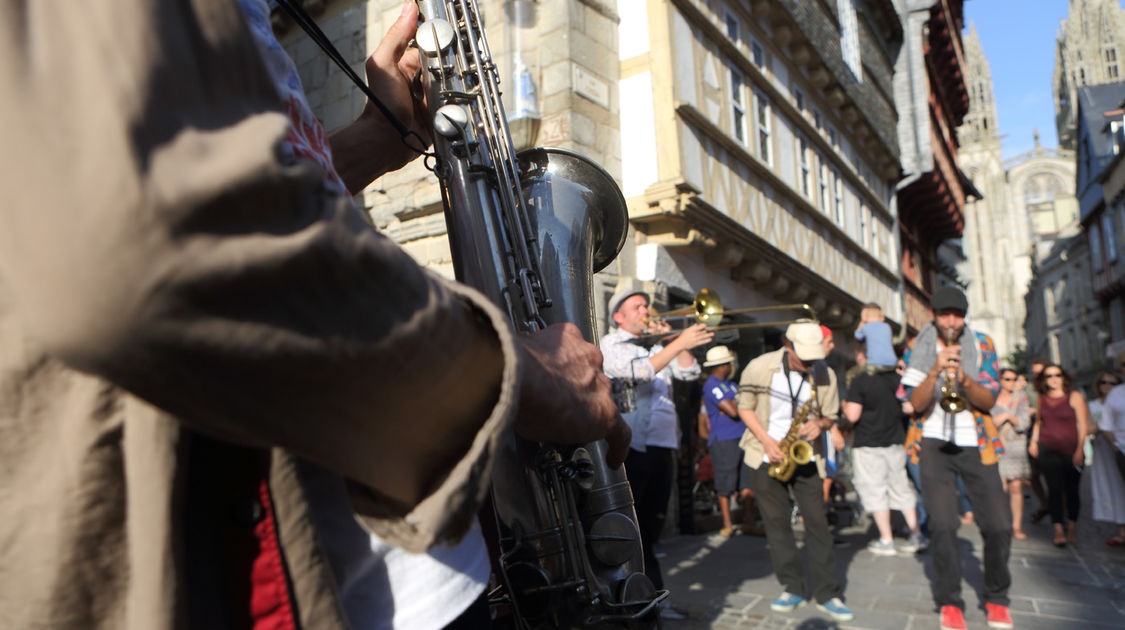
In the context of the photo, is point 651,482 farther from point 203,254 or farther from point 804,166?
point 804,166

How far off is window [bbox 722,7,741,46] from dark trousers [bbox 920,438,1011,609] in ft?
22.8

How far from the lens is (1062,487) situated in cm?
770

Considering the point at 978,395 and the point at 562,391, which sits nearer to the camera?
the point at 562,391

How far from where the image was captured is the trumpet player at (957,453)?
4.68 m

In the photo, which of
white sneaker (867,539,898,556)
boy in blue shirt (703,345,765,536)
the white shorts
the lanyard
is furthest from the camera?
boy in blue shirt (703,345,765,536)

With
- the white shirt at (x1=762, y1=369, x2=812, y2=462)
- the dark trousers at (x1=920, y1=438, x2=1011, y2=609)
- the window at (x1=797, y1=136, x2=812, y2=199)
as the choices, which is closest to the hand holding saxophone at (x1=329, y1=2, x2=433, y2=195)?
the dark trousers at (x1=920, y1=438, x2=1011, y2=609)

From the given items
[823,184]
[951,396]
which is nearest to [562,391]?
[951,396]

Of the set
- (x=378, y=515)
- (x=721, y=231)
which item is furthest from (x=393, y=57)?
(x=721, y=231)

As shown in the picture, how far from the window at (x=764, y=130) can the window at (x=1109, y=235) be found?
35008mm

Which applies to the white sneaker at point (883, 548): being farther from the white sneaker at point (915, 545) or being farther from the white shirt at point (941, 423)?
the white shirt at point (941, 423)

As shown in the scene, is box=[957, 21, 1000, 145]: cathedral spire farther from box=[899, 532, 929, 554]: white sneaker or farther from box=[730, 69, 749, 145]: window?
box=[899, 532, 929, 554]: white sneaker

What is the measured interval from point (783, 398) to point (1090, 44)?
9084 cm

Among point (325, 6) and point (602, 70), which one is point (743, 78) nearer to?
point (602, 70)

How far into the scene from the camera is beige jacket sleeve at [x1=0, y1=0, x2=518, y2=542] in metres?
0.46
